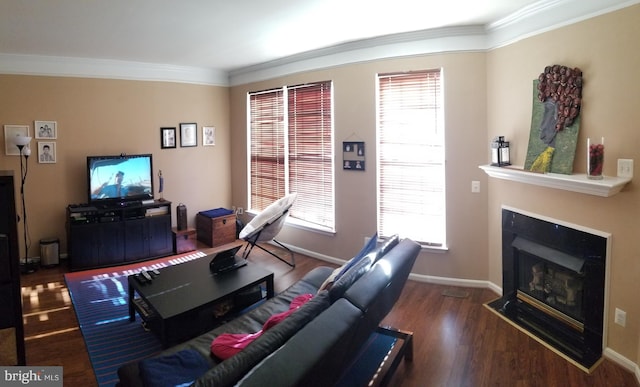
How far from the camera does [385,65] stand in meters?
4.15

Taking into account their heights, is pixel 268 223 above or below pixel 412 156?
below

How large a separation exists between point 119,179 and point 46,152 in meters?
0.90

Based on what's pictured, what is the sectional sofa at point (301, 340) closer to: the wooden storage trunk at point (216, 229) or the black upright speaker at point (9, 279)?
the black upright speaker at point (9, 279)

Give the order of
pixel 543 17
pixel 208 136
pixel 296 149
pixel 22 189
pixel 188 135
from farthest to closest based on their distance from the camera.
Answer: pixel 208 136 → pixel 188 135 → pixel 296 149 → pixel 22 189 → pixel 543 17

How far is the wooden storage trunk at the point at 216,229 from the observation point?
570 cm

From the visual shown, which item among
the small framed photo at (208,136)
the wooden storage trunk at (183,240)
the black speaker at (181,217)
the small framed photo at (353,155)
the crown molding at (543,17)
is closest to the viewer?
the crown molding at (543,17)

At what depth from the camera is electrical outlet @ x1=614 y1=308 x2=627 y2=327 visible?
8.62 ft

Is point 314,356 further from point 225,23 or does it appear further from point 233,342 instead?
point 225,23

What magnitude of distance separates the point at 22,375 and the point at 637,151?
13.6 ft

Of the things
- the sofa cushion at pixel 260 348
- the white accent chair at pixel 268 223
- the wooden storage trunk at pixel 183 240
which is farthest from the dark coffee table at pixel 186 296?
the wooden storage trunk at pixel 183 240

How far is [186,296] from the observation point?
118 inches

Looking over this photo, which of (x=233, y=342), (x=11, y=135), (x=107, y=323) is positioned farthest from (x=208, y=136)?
(x=233, y=342)

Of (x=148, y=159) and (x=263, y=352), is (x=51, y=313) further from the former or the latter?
(x=263, y=352)

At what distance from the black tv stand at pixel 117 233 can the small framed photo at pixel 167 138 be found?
0.94m
